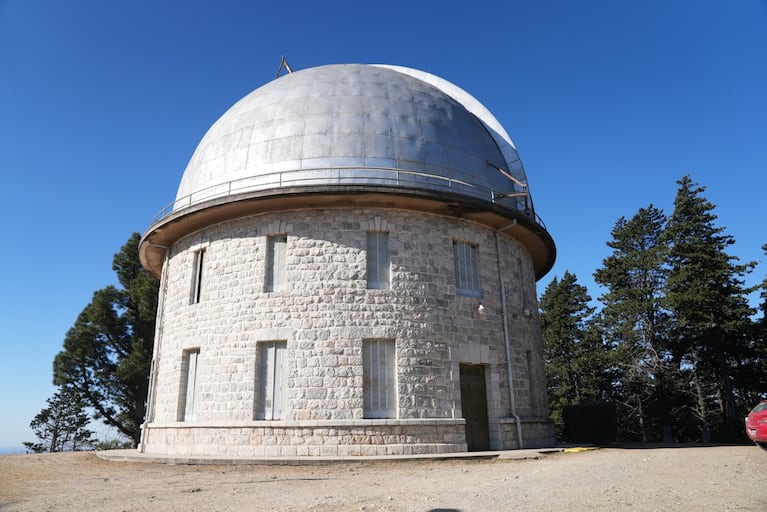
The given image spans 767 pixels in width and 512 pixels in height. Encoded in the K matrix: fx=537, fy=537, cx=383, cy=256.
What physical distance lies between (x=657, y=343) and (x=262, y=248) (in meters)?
25.4

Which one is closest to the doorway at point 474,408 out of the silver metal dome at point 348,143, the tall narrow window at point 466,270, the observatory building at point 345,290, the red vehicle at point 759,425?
the observatory building at point 345,290

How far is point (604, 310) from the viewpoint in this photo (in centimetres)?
3309

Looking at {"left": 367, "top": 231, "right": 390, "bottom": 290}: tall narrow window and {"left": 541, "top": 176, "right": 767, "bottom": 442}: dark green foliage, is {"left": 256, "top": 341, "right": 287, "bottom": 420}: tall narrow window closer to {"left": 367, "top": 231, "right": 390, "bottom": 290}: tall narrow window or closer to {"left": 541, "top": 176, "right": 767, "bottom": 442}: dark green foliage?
{"left": 367, "top": 231, "right": 390, "bottom": 290}: tall narrow window

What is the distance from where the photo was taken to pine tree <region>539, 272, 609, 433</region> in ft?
111

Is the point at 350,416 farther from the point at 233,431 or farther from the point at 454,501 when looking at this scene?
the point at 454,501

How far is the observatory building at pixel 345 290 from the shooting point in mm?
13281

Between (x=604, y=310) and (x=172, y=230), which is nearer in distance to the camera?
(x=172, y=230)

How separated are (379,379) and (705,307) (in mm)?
20937

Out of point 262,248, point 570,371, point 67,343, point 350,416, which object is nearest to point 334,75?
point 262,248

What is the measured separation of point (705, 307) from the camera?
26.7 meters

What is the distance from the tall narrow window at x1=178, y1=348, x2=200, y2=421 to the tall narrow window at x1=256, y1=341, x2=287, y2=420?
241 cm

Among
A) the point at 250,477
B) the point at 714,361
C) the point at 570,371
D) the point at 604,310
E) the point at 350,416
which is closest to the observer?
the point at 250,477

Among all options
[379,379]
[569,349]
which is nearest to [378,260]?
[379,379]

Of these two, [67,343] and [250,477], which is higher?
Result: [67,343]
